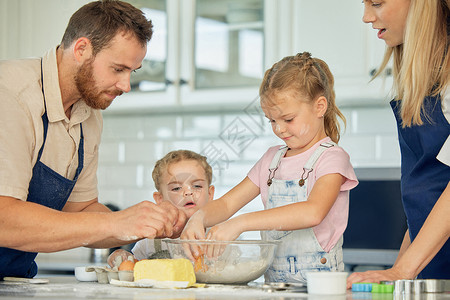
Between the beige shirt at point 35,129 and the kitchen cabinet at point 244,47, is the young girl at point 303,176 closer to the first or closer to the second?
the beige shirt at point 35,129

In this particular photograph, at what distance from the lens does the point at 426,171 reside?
1761 mm

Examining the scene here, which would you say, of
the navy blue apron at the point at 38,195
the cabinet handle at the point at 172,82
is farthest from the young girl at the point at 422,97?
the cabinet handle at the point at 172,82

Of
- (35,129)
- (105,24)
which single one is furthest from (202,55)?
(35,129)

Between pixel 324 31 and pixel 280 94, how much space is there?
1408 millimetres

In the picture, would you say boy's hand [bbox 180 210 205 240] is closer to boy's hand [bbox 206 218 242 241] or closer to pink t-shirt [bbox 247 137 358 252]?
boy's hand [bbox 206 218 242 241]

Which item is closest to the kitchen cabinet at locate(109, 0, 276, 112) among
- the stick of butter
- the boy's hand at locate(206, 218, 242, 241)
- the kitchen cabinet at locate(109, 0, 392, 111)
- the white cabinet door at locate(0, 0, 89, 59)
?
the kitchen cabinet at locate(109, 0, 392, 111)

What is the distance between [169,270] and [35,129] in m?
0.61

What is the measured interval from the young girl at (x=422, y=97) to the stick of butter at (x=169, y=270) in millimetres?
660

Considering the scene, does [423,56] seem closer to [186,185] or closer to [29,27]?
[186,185]

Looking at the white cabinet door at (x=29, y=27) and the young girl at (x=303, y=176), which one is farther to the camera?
the white cabinet door at (x=29, y=27)

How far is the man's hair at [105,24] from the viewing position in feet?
5.98

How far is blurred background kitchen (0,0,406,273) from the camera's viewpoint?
3047 mm

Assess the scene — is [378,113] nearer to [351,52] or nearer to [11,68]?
[351,52]

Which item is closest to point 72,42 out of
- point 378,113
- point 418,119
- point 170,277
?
point 170,277
